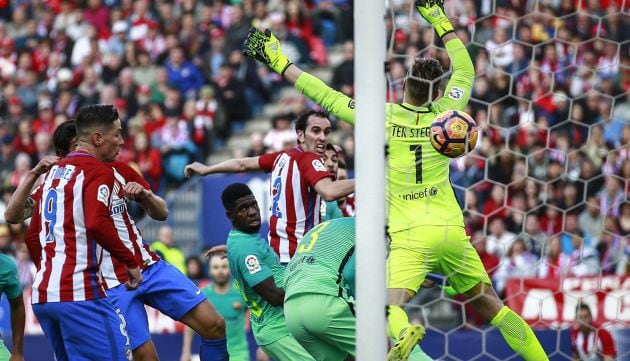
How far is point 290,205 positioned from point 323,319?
175 centimetres

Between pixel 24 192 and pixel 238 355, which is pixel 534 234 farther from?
pixel 24 192

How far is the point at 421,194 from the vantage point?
6.78 meters

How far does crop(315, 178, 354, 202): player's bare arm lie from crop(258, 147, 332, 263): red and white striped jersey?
73 centimetres

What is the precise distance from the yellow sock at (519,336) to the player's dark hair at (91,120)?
2630 millimetres

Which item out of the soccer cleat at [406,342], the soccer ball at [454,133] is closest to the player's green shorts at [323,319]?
the soccer cleat at [406,342]

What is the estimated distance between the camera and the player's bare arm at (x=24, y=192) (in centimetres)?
668

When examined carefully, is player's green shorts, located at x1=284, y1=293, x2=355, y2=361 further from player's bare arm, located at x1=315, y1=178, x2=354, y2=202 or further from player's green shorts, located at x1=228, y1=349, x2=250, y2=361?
player's green shorts, located at x1=228, y1=349, x2=250, y2=361

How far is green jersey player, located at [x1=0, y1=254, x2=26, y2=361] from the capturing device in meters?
7.05

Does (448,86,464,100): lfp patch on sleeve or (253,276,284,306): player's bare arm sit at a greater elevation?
(448,86,464,100): lfp patch on sleeve

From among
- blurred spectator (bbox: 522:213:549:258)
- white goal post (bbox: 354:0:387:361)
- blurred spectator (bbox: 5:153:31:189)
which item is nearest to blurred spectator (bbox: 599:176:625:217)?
blurred spectator (bbox: 522:213:549:258)

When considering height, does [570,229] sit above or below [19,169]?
below

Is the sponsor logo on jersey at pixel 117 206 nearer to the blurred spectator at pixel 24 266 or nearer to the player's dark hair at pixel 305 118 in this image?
the player's dark hair at pixel 305 118

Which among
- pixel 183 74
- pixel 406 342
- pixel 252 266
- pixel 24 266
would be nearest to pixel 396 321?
pixel 406 342

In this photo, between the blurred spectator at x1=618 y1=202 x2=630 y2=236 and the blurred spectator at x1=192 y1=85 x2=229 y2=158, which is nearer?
the blurred spectator at x1=618 y1=202 x2=630 y2=236
